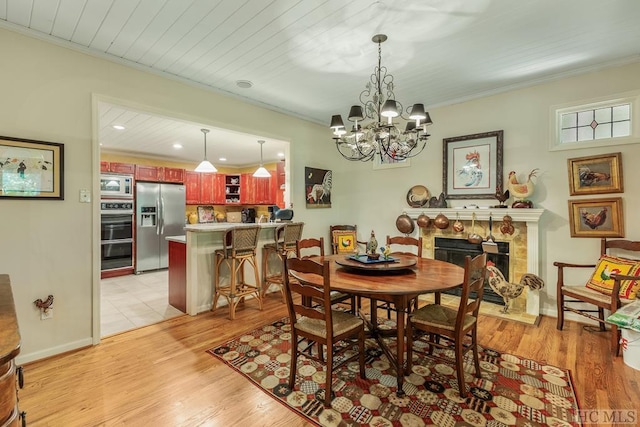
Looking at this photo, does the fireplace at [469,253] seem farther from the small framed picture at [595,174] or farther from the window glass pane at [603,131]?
the window glass pane at [603,131]

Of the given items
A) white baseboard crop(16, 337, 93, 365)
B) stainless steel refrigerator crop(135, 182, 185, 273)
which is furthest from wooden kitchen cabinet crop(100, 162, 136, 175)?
white baseboard crop(16, 337, 93, 365)

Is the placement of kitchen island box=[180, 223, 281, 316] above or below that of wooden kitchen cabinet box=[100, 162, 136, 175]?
below

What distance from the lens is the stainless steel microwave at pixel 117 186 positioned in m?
5.36

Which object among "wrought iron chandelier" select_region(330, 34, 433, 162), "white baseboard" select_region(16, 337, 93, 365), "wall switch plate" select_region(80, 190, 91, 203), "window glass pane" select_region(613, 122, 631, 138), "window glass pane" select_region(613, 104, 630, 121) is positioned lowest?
"white baseboard" select_region(16, 337, 93, 365)

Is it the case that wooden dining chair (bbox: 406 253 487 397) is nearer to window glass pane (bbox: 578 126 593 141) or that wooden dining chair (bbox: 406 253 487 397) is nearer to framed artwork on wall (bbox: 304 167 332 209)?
window glass pane (bbox: 578 126 593 141)

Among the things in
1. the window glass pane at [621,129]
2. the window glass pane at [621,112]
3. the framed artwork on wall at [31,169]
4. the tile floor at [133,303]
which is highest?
the window glass pane at [621,112]

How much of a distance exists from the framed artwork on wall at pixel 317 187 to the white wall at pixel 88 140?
605 mm

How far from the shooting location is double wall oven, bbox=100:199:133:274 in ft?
17.5

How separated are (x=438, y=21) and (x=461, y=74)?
1.15 meters

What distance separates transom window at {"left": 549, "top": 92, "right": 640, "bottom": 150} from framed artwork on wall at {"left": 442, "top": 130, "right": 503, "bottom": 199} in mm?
596

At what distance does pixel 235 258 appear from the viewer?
11.3 feet

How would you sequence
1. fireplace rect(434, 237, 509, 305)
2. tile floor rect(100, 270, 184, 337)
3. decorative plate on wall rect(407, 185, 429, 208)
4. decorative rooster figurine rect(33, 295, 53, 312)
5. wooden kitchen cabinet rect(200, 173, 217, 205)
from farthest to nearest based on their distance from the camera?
1. wooden kitchen cabinet rect(200, 173, 217, 205)
2. decorative plate on wall rect(407, 185, 429, 208)
3. fireplace rect(434, 237, 509, 305)
4. tile floor rect(100, 270, 184, 337)
5. decorative rooster figurine rect(33, 295, 53, 312)

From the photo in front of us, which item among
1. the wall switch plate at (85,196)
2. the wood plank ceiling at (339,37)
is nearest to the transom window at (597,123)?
the wood plank ceiling at (339,37)

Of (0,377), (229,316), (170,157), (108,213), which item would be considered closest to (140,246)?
(108,213)
